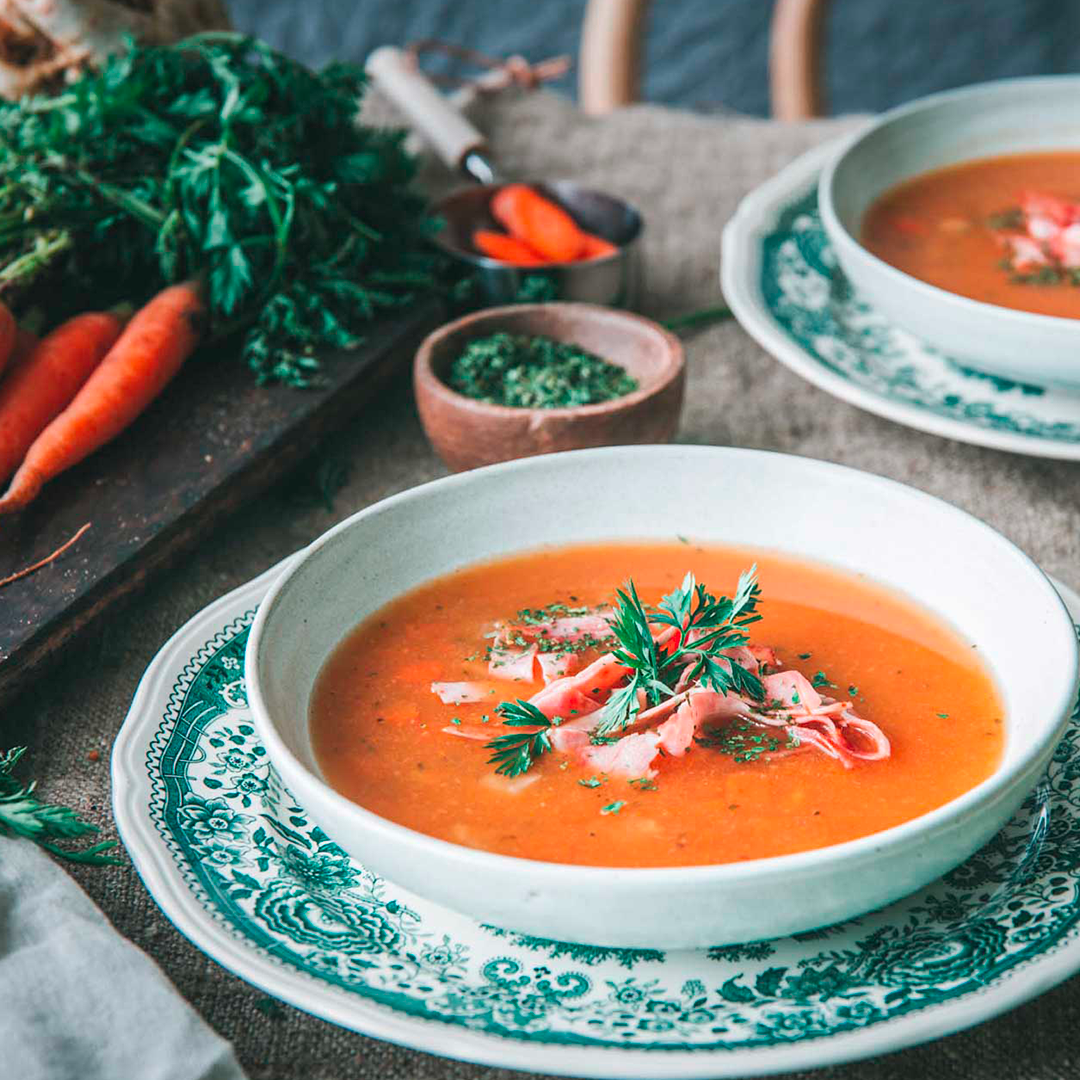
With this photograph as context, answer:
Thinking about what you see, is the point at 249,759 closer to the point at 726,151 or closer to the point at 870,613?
the point at 870,613

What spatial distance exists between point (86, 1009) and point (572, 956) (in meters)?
0.48

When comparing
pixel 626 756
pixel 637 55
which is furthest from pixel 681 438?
pixel 637 55

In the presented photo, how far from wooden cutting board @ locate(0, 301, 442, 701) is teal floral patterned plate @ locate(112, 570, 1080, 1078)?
1.59 feet

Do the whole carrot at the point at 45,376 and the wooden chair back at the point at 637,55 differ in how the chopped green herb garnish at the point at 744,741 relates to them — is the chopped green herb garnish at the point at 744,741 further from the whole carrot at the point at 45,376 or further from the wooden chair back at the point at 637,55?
the wooden chair back at the point at 637,55

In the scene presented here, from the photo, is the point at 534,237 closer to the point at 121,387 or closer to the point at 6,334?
the point at 121,387

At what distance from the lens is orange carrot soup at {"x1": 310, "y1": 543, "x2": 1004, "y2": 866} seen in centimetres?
138

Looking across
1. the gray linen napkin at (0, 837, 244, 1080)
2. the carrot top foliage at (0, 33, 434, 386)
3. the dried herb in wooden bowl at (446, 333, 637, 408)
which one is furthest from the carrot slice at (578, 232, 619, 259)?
the gray linen napkin at (0, 837, 244, 1080)

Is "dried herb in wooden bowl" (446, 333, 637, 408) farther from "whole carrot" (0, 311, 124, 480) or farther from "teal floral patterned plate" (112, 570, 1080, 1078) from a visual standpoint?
"teal floral patterned plate" (112, 570, 1080, 1078)

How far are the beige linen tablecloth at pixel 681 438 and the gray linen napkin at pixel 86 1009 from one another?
3 centimetres

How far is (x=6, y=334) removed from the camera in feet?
7.93

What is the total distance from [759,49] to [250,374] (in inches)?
177

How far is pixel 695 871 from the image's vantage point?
1.16 meters

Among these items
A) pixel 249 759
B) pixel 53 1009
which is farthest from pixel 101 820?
pixel 53 1009

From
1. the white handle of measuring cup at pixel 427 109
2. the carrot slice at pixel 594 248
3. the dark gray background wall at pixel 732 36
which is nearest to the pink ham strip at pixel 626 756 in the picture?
the carrot slice at pixel 594 248
